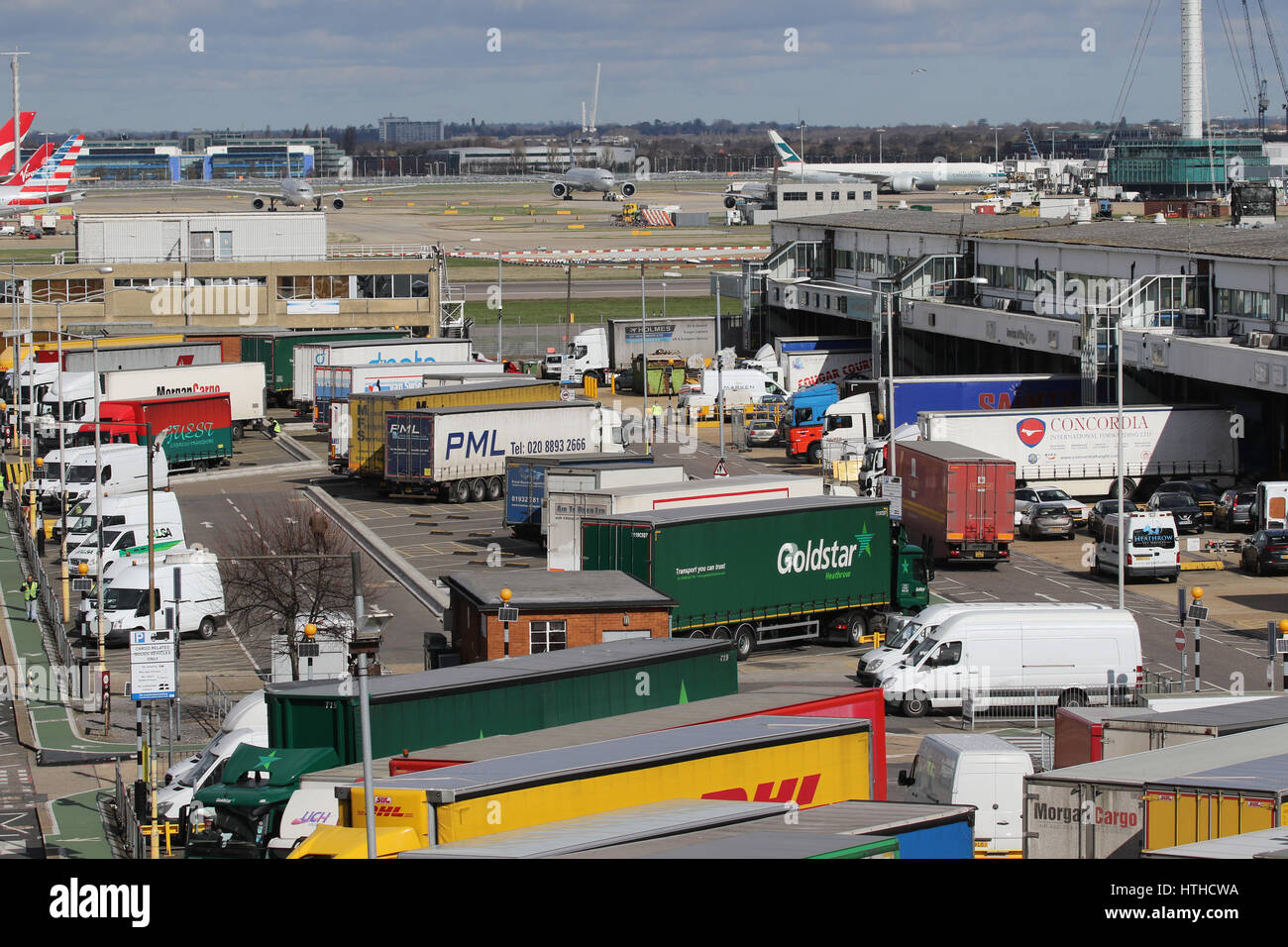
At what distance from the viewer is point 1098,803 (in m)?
15.9

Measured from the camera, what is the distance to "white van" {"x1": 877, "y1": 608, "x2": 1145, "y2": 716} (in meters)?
28.4

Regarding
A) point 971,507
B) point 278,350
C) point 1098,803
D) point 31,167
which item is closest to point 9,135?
point 31,167

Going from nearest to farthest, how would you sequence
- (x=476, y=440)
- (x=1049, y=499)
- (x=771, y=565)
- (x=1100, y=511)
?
(x=771, y=565) → (x=1100, y=511) → (x=1049, y=499) → (x=476, y=440)

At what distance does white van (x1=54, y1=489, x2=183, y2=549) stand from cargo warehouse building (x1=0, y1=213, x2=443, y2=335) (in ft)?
126

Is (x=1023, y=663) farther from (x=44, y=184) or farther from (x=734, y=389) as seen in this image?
(x=44, y=184)

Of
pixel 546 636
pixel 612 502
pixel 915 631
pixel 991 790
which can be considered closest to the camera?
pixel 991 790

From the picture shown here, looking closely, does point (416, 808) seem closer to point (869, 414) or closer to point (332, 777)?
point (332, 777)

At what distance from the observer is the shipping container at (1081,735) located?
20.0 m

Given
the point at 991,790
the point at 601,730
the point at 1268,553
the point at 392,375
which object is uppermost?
the point at 392,375

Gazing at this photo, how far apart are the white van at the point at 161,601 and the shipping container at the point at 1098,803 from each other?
22622 millimetres

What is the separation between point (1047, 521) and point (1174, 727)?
25.7 m

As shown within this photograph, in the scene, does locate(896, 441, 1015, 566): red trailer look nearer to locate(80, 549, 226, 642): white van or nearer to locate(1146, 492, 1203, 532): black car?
locate(1146, 492, 1203, 532): black car

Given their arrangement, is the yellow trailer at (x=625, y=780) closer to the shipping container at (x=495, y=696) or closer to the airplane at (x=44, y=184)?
the shipping container at (x=495, y=696)

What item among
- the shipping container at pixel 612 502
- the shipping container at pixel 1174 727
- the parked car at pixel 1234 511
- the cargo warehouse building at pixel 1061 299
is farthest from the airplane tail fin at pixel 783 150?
the shipping container at pixel 1174 727
